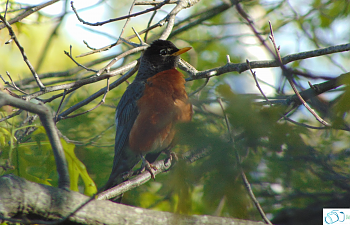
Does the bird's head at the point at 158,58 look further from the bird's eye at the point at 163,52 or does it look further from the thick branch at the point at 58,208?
the thick branch at the point at 58,208

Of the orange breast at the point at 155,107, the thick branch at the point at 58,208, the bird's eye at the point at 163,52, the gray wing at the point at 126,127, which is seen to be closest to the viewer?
the thick branch at the point at 58,208

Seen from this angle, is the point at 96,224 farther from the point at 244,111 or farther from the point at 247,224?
the point at 244,111

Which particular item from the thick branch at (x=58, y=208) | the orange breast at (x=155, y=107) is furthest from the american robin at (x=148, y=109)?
the thick branch at (x=58, y=208)

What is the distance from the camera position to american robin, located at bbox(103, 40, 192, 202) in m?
4.22

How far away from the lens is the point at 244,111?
1.51 meters

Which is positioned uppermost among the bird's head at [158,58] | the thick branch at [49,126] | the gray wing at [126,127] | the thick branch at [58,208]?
the bird's head at [158,58]

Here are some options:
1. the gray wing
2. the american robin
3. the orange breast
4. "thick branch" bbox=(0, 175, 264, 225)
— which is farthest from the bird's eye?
"thick branch" bbox=(0, 175, 264, 225)

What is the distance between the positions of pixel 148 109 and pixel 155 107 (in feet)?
0.43

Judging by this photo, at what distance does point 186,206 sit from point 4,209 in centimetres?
118

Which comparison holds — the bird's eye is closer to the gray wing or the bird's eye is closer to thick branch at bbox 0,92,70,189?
the gray wing

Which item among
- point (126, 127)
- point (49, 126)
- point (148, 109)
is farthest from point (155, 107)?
point (49, 126)

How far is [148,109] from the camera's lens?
14.1 ft

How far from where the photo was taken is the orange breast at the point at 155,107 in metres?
4.20

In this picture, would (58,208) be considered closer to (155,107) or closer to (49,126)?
(49,126)
